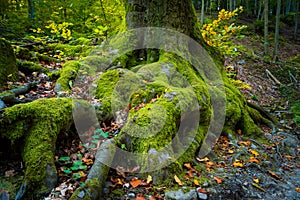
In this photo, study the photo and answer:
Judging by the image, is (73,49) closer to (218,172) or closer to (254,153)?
(218,172)

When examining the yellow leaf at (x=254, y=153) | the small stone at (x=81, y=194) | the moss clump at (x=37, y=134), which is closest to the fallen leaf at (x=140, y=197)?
the small stone at (x=81, y=194)

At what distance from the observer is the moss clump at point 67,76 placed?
4.50m

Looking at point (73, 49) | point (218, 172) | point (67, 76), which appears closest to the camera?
point (218, 172)

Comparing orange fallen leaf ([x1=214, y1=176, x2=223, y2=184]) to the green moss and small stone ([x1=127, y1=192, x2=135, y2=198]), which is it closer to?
small stone ([x1=127, y1=192, x2=135, y2=198])

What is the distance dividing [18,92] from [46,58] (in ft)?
8.40

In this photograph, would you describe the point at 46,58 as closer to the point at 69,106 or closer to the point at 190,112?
the point at 69,106

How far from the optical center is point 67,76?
188 inches

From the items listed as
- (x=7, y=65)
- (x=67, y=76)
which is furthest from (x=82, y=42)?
(x=7, y=65)

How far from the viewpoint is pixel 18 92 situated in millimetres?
4016

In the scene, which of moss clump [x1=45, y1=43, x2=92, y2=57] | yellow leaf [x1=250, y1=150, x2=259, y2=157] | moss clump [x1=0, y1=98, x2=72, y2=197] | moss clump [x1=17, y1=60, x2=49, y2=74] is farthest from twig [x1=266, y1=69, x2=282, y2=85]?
moss clump [x1=0, y1=98, x2=72, y2=197]

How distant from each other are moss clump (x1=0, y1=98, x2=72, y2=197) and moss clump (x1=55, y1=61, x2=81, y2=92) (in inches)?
53.4

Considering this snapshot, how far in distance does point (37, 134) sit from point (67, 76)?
2190 mm

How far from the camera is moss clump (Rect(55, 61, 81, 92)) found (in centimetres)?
450

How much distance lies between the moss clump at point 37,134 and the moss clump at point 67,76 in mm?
1357
